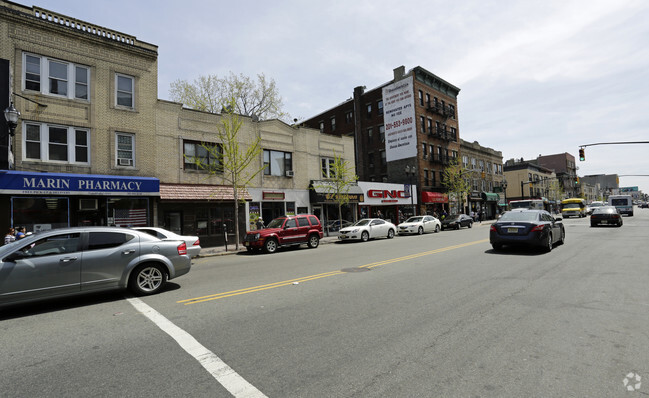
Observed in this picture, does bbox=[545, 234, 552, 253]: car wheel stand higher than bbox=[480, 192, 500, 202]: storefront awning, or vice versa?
bbox=[480, 192, 500, 202]: storefront awning

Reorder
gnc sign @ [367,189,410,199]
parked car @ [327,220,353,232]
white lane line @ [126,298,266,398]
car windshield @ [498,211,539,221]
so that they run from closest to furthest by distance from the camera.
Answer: white lane line @ [126,298,266,398] → car windshield @ [498,211,539,221] → parked car @ [327,220,353,232] → gnc sign @ [367,189,410,199]

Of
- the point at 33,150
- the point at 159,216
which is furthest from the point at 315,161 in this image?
the point at 33,150

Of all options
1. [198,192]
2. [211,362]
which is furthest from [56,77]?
[211,362]

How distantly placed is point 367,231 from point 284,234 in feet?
21.9

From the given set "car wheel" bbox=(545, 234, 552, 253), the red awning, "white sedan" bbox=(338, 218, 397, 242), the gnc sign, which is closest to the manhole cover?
"car wheel" bbox=(545, 234, 552, 253)

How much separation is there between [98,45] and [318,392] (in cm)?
2015

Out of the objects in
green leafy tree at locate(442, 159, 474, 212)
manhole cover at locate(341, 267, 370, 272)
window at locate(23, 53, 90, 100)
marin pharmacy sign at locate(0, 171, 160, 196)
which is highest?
window at locate(23, 53, 90, 100)

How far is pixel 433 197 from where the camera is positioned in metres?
37.8

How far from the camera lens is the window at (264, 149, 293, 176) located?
75.0 feet

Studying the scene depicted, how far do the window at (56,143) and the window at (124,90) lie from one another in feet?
8.04

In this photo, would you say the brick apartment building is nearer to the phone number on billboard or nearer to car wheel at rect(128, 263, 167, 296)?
the phone number on billboard

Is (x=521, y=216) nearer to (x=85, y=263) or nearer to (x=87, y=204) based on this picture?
(x=85, y=263)

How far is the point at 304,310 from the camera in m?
5.40

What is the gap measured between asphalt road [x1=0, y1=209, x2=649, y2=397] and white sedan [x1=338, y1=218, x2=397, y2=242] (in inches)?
501
